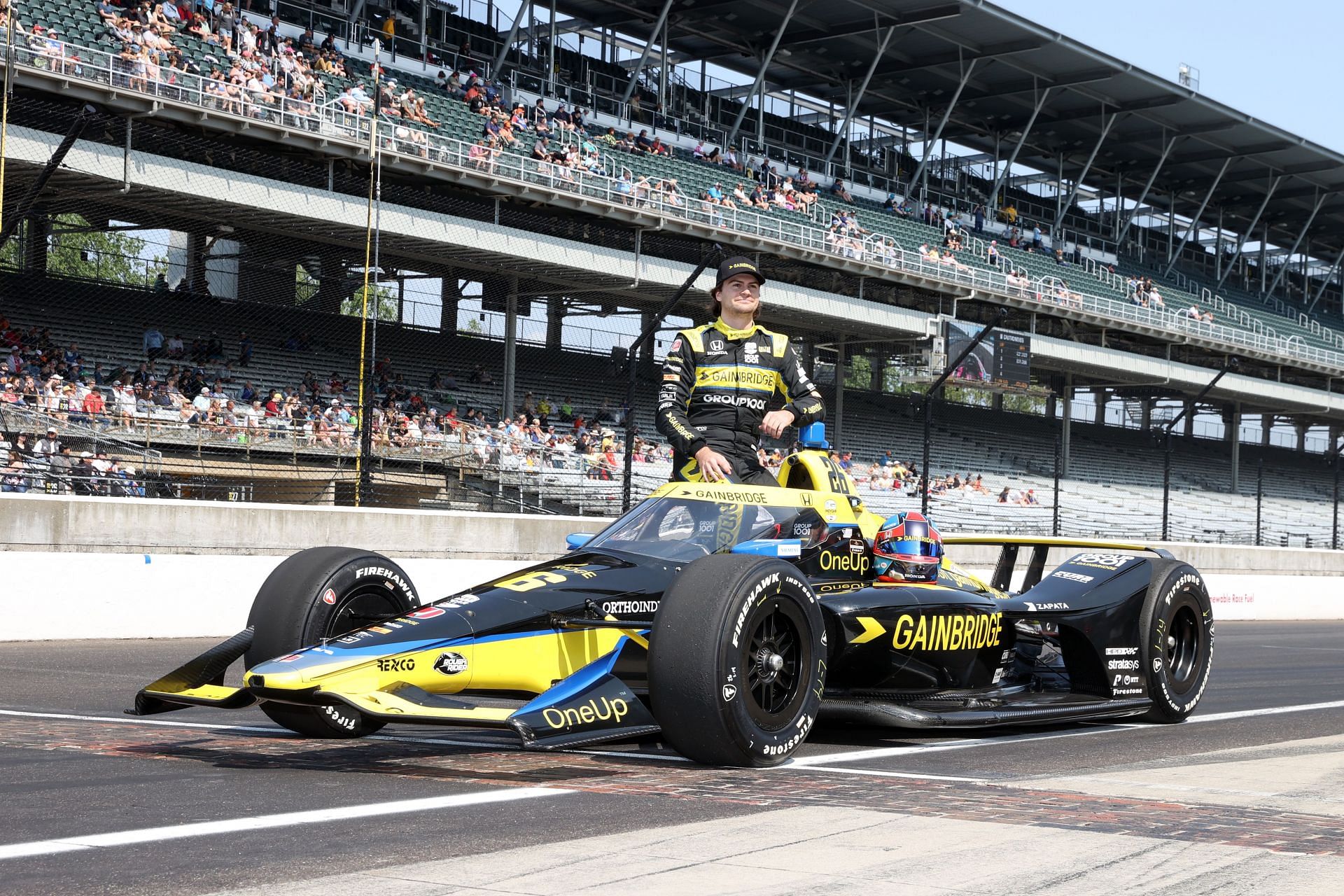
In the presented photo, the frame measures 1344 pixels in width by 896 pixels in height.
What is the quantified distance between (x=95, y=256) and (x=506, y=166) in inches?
316

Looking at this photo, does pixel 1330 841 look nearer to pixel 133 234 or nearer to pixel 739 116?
pixel 133 234

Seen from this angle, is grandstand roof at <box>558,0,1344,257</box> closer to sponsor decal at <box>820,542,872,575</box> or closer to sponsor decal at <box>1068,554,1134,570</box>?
sponsor decal at <box>1068,554,1134,570</box>

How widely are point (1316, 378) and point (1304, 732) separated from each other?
161ft

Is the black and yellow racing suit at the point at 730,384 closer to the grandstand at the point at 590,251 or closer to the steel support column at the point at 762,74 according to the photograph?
the grandstand at the point at 590,251

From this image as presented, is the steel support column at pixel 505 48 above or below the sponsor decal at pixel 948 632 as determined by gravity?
above

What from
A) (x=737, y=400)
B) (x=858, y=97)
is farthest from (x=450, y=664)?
(x=858, y=97)

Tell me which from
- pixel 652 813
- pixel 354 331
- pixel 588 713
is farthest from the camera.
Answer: pixel 354 331

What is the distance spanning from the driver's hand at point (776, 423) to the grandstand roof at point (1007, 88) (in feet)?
104

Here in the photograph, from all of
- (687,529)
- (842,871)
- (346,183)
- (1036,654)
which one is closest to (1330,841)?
(842,871)

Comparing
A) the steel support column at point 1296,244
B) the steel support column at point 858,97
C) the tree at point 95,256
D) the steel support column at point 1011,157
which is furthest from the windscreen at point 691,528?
the steel support column at point 1296,244

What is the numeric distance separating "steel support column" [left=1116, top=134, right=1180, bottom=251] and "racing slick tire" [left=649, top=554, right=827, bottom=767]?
1893 inches

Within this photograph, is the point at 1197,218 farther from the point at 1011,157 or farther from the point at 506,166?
the point at 506,166

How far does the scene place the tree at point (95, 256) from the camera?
71.6 ft

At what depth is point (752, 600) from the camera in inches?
242
